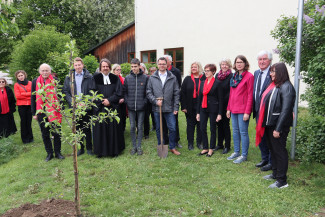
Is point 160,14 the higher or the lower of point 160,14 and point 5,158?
the higher

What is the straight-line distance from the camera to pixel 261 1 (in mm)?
10734

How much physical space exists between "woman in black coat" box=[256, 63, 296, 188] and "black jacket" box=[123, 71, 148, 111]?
8.95ft

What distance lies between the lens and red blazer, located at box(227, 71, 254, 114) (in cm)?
513

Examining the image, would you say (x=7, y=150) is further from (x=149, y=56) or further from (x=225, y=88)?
(x=149, y=56)

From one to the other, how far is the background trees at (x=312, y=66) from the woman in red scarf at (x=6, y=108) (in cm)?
740

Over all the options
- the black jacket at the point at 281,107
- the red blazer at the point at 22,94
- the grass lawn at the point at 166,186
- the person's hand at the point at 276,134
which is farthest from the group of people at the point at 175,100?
the red blazer at the point at 22,94

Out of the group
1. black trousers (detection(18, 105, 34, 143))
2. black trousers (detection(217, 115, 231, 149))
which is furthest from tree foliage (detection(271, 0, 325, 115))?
black trousers (detection(18, 105, 34, 143))

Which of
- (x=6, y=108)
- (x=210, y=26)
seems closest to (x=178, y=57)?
(x=210, y=26)

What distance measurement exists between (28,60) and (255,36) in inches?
448

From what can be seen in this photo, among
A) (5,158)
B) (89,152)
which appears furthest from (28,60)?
(89,152)

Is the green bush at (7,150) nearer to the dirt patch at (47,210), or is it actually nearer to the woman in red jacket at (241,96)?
the dirt patch at (47,210)

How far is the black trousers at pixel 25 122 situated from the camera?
750 cm

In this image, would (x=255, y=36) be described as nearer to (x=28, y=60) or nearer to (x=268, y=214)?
(x=268, y=214)

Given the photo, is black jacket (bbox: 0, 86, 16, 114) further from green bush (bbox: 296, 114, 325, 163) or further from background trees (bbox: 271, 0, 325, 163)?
green bush (bbox: 296, 114, 325, 163)
